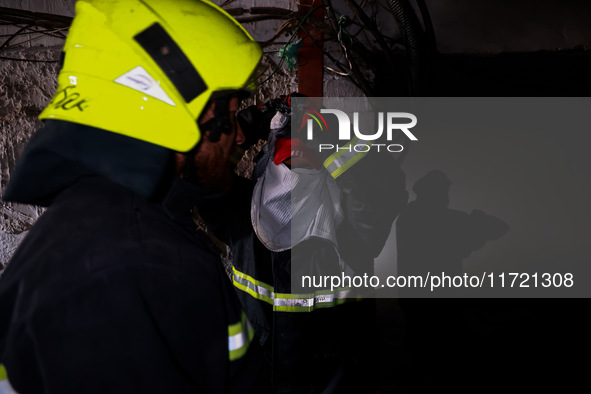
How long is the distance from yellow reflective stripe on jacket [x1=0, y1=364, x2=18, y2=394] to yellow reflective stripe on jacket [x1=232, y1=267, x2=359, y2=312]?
114 cm

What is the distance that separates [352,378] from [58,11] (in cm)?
269

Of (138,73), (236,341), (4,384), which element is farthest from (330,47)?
(4,384)

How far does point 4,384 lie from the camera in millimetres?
700

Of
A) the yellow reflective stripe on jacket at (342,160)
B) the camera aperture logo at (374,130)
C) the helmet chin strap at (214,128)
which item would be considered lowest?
the helmet chin strap at (214,128)

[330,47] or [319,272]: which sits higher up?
[330,47]

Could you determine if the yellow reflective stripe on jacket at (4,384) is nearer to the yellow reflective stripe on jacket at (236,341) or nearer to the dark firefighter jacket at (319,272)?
the yellow reflective stripe on jacket at (236,341)

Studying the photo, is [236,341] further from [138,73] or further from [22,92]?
[22,92]

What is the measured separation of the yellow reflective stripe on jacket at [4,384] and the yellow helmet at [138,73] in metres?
0.53

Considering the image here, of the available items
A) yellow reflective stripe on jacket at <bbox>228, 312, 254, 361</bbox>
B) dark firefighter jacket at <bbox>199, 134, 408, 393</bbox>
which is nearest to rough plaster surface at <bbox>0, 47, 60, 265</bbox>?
dark firefighter jacket at <bbox>199, 134, 408, 393</bbox>

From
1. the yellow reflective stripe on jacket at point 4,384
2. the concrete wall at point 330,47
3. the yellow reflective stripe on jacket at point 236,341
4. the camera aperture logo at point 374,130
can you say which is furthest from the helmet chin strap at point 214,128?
the concrete wall at point 330,47

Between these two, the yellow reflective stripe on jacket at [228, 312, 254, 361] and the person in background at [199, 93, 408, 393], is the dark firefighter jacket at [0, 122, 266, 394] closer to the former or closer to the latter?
the yellow reflective stripe on jacket at [228, 312, 254, 361]

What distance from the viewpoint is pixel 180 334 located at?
77 centimetres

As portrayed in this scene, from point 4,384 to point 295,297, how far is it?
3.83 feet

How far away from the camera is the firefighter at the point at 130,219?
0.69m
